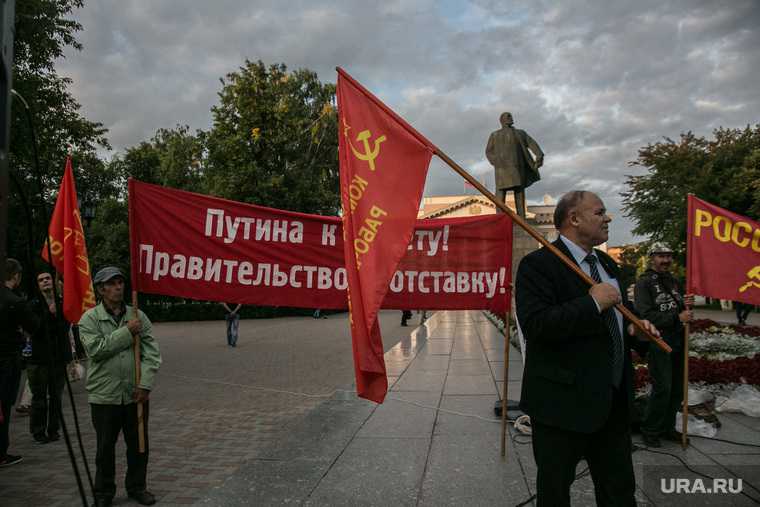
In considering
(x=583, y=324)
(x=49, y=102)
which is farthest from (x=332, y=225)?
(x=49, y=102)

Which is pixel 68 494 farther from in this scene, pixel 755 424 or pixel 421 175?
pixel 755 424

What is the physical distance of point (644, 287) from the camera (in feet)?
17.7

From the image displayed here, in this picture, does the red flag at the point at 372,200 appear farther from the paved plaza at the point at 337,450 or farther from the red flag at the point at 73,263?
the red flag at the point at 73,263

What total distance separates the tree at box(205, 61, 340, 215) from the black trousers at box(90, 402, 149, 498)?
91.6ft

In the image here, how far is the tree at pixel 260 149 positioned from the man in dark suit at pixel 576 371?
98.2 feet

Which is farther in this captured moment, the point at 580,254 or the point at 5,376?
the point at 5,376

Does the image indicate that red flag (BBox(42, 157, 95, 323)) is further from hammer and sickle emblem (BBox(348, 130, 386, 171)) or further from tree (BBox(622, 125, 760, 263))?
tree (BBox(622, 125, 760, 263))

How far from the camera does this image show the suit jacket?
8.01ft

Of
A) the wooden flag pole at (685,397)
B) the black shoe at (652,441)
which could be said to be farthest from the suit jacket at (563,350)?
the black shoe at (652,441)

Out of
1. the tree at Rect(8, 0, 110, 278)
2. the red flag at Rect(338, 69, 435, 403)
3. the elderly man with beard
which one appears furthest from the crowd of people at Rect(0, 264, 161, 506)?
the tree at Rect(8, 0, 110, 278)

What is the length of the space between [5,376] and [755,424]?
7.16 meters

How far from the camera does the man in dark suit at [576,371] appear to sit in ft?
8.05

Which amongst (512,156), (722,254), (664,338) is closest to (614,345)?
(664,338)

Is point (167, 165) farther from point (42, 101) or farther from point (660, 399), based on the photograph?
point (660, 399)
